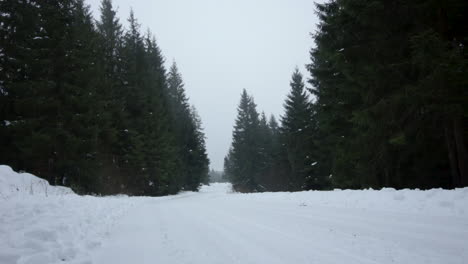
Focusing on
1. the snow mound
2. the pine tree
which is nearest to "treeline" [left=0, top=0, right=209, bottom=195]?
the snow mound

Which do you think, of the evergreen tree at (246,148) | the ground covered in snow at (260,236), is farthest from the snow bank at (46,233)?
the evergreen tree at (246,148)

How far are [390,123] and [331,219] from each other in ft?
18.4

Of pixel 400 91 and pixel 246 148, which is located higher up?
pixel 246 148

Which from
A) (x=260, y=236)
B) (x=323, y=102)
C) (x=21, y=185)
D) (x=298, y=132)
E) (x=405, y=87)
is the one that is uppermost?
(x=323, y=102)

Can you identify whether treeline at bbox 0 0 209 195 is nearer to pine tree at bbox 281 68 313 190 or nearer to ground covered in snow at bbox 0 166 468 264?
ground covered in snow at bbox 0 166 468 264

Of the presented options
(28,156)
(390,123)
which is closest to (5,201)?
(28,156)

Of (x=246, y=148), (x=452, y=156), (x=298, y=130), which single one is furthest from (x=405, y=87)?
(x=246, y=148)

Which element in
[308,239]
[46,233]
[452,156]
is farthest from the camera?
[452,156]

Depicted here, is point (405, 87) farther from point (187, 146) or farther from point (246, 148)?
point (246, 148)

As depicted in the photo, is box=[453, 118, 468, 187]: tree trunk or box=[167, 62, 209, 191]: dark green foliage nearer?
box=[453, 118, 468, 187]: tree trunk

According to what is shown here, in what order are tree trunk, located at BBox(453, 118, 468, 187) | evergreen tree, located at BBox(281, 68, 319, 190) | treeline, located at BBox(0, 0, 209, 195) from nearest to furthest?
tree trunk, located at BBox(453, 118, 468, 187) < treeline, located at BBox(0, 0, 209, 195) < evergreen tree, located at BBox(281, 68, 319, 190)

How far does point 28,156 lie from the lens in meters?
13.6

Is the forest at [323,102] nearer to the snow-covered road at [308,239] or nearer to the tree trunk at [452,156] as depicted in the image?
the tree trunk at [452,156]

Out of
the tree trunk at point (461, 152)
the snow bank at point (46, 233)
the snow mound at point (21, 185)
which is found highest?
the tree trunk at point (461, 152)
